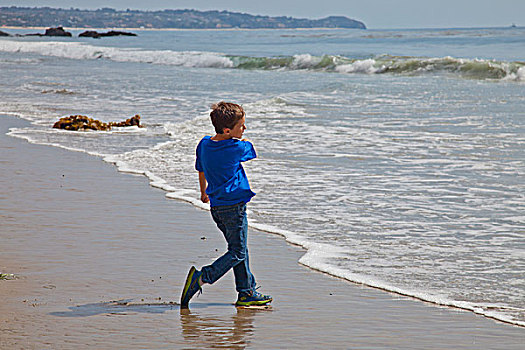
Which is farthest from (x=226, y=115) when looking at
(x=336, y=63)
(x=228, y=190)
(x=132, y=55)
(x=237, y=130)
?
(x=132, y=55)

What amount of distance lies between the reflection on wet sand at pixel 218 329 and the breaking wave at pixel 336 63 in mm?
23889

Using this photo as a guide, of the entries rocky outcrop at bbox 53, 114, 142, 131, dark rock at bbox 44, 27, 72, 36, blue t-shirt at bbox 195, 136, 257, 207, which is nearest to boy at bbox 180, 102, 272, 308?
blue t-shirt at bbox 195, 136, 257, 207

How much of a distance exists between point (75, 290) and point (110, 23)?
137 meters

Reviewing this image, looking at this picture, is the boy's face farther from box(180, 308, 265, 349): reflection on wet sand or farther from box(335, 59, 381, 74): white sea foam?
box(335, 59, 381, 74): white sea foam

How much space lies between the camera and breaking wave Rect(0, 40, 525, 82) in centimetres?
2764

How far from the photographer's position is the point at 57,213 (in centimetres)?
678

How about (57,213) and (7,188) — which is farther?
(7,188)

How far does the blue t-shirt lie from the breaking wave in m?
23.7

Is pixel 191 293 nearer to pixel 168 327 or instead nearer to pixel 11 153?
pixel 168 327

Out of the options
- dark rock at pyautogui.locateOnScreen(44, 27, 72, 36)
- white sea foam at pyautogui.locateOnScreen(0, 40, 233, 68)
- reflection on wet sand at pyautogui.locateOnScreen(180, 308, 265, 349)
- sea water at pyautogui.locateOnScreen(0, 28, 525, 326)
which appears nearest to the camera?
reflection on wet sand at pyautogui.locateOnScreen(180, 308, 265, 349)

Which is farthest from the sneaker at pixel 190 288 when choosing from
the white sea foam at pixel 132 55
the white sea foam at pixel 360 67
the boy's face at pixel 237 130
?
the white sea foam at pixel 132 55

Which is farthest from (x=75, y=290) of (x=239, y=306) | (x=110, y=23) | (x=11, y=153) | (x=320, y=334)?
(x=110, y=23)

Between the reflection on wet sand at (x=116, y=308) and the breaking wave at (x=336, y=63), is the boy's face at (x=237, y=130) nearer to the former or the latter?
the reflection on wet sand at (x=116, y=308)

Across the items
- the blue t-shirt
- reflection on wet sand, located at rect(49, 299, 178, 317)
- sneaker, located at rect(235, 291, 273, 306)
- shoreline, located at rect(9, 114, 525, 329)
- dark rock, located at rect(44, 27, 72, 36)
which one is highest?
dark rock, located at rect(44, 27, 72, 36)
